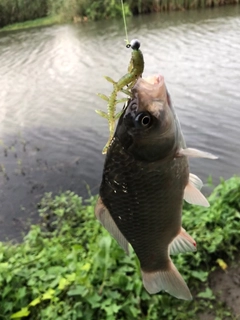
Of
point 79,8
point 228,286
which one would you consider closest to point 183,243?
point 228,286

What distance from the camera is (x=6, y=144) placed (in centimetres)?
939

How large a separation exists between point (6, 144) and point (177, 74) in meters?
4.96

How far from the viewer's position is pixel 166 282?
163cm

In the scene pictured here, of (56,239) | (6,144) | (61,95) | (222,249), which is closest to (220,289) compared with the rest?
(222,249)

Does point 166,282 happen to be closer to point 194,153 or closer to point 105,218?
point 105,218

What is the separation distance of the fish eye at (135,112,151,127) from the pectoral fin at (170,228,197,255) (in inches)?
20.0

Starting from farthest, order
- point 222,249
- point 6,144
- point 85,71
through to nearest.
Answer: point 85,71 → point 6,144 → point 222,249

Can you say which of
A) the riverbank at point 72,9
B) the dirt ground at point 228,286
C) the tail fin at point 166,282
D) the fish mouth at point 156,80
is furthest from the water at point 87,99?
the fish mouth at point 156,80

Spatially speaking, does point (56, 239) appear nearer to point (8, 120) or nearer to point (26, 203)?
point (26, 203)

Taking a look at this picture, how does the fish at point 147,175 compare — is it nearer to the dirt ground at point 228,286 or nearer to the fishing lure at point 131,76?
the fishing lure at point 131,76

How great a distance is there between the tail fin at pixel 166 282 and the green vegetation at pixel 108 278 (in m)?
1.72

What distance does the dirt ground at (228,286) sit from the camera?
11.5ft

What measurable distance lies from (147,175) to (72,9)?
75.4 feet

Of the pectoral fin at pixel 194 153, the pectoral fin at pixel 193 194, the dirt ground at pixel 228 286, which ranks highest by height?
the pectoral fin at pixel 194 153
